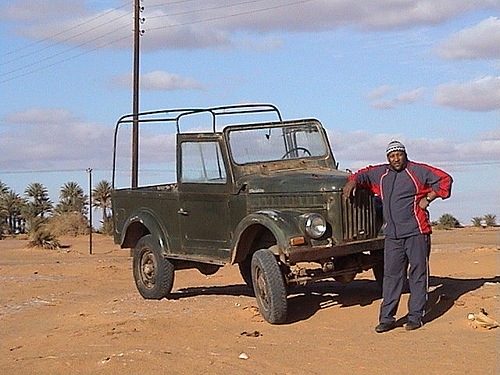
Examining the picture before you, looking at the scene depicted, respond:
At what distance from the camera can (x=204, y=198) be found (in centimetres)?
1111

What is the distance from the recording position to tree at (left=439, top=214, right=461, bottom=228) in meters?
38.4

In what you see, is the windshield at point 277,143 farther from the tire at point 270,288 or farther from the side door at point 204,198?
the tire at point 270,288

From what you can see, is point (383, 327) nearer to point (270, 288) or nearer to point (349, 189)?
point (270, 288)

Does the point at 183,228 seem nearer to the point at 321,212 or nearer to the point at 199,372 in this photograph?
the point at 321,212

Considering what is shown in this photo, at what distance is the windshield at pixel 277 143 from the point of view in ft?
36.5

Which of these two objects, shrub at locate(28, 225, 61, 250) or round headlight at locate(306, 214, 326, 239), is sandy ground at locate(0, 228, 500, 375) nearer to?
round headlight at locate(306, 214, 326, 239)

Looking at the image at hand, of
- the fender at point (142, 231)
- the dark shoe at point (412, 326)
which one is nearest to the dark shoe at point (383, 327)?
the dark shoe at point (412, 326)

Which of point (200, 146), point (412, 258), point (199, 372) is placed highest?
point (200, 146)

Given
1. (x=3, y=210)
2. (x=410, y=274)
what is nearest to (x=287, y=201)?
(x=410, y=274)

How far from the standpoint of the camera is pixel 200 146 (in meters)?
11.3

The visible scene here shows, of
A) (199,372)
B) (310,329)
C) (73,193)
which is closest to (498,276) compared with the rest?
(310,329)

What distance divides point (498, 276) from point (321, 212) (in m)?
3.64

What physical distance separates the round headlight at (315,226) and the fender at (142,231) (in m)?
3.01

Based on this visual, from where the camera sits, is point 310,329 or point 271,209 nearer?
point 310,329
